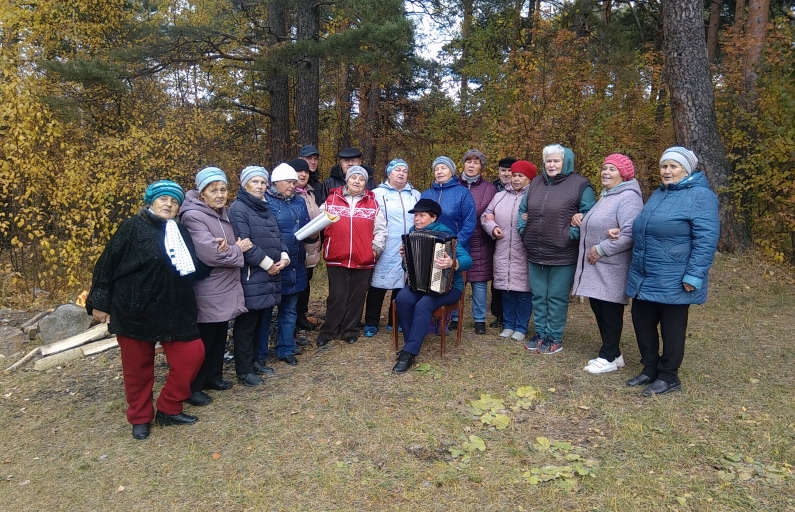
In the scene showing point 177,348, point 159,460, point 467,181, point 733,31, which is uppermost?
point 733,31

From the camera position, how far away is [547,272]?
5137 mm

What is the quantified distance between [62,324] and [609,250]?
614 cm

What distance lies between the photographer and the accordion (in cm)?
486

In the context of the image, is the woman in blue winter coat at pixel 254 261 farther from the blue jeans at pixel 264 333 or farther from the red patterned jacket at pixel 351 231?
the red patterned jacket at pixel 351 231

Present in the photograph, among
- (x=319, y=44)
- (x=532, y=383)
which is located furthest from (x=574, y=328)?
(x=319, y=44)

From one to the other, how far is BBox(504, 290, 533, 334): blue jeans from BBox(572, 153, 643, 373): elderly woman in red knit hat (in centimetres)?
96

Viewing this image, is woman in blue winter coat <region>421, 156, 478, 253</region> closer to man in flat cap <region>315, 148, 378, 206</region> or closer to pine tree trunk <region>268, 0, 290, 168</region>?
man in flat cap <region>315, 148, 378, 206</region>

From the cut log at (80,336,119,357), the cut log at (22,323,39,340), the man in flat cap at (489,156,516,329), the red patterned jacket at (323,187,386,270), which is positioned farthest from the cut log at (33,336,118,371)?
the man in flat cap at (489,156,516,329)

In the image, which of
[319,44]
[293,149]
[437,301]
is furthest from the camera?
[293,149]

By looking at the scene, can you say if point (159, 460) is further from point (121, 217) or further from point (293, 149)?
point (293, 149)

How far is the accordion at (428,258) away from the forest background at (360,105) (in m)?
3.83

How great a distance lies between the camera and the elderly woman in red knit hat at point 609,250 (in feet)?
14.5

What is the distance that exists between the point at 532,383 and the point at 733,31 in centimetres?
1035

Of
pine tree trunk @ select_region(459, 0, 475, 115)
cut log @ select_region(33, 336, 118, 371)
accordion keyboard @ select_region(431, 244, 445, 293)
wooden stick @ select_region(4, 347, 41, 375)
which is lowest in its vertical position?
wooden stick @ select_region(4, 347, 41, 375)
